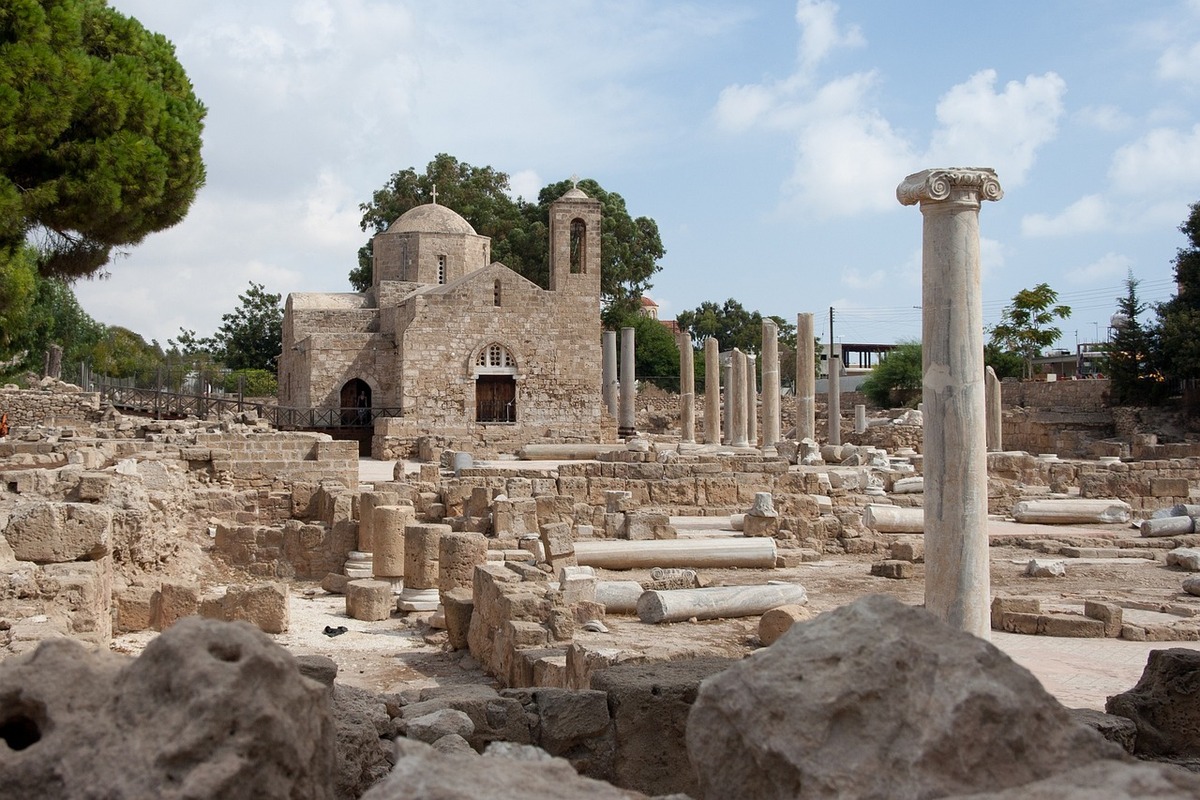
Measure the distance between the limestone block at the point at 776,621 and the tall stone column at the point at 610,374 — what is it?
29.1 meters

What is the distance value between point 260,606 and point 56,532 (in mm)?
2265

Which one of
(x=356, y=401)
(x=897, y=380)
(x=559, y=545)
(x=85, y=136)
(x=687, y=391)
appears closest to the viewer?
(x=559, y=545)

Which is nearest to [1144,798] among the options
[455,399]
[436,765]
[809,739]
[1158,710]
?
[809,739]

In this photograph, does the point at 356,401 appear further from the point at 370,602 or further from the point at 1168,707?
the point at 1168,707

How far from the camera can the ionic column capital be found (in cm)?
764

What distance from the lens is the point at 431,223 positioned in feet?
132

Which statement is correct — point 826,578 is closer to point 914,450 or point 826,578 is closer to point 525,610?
point 525,610

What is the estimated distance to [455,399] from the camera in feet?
110

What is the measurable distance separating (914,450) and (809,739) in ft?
107

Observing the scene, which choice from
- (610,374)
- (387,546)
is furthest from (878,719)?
(610,374)

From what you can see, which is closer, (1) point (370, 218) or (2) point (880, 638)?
Answer: (2) point (880, 638)

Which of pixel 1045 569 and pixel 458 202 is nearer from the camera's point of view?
pixel 1045 569

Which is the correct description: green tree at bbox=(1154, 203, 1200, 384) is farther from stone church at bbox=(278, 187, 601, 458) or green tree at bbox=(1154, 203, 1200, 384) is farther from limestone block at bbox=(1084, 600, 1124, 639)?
limestone block at bbox=(1084, 600, 1124, 639)

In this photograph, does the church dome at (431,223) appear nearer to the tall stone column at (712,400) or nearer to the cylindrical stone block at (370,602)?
the tall stone column at (712,400)
